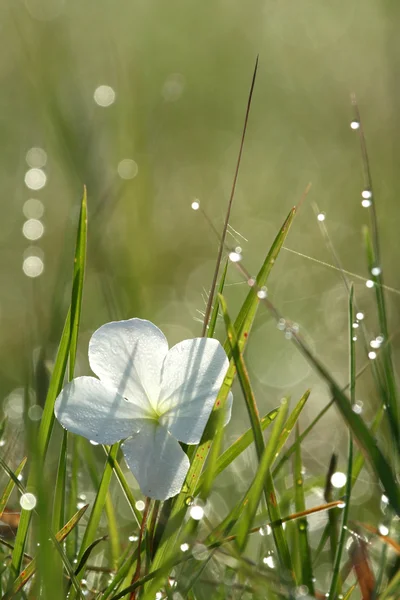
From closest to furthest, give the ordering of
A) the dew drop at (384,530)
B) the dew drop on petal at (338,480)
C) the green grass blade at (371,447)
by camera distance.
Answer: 1. the green grass blade at (371,447)
2. the dew drop at (384,530)
3. the dew drop on petal at (338,480)

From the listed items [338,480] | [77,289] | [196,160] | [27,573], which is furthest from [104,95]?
[27,573]

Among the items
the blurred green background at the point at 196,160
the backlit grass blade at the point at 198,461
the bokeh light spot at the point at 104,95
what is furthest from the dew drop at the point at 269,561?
the bokeh light spot at the point at 104,95

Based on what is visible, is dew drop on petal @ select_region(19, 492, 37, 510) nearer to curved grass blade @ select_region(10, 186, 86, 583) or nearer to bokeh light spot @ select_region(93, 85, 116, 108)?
curved grass blade @ select_region(10, 186, 86, 583)

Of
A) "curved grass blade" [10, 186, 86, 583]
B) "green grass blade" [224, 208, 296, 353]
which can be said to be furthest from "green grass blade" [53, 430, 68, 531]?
"green grass blade" [224, 208, 296, 353]

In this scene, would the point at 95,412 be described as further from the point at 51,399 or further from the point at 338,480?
the point at 338,480

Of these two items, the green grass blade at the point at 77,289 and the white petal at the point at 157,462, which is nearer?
the white petal at the point at 157,462

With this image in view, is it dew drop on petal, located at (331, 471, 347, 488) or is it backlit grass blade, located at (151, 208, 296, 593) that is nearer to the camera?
backlit grass blade, located at (151, 208, 296, 593)

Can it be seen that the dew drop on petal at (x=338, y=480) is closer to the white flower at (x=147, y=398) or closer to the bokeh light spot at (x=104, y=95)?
the white flower at (x=147, y=398)

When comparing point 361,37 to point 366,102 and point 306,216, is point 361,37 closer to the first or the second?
point 366,102
